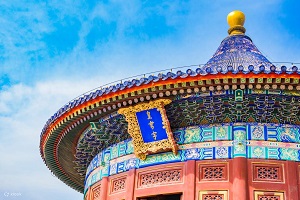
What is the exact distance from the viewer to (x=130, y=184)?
11.2 m

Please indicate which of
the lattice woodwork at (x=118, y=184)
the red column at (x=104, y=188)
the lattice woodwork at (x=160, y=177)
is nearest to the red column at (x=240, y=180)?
the lattice woodwork at (x=160, y=177)

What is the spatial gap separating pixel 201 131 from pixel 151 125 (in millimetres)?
1133

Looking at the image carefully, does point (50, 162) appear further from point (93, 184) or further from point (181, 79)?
point (181, 79)

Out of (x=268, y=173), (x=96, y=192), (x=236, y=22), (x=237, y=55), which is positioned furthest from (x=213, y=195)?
(x=236, y=22)

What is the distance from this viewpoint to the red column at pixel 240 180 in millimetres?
9922

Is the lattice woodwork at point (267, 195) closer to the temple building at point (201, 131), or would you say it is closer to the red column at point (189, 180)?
the temple building at point (201, 131)

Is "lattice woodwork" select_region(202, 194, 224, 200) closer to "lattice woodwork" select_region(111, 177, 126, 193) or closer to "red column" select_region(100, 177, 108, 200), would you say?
"lattice woodwork" select_region(111, 177, 126, 193)

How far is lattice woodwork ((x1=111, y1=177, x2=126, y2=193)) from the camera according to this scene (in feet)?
37.9

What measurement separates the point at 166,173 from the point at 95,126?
7.43 ft

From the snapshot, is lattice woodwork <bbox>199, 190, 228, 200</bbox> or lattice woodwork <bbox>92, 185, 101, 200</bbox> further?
lattice woodwork <bbox>92, 185, 101, 200</bbox>

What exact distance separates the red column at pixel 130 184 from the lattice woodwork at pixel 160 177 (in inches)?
7.2

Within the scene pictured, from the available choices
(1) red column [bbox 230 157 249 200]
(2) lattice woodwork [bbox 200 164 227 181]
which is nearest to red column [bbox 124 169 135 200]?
(2) lattice woodwork [bbox 200 164 227 181]

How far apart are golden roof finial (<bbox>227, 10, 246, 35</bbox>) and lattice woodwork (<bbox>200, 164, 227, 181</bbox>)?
6.08 m

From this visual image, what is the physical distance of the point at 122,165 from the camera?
38.6 feet
